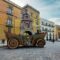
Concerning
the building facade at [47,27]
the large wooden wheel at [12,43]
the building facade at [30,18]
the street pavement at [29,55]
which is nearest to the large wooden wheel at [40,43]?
the large wooden wheel at [12,43]

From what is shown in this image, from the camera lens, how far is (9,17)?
3778cm

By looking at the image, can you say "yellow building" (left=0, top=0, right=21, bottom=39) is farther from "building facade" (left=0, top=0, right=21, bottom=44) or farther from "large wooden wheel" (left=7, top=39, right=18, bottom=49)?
"large wooden wheel" (left=7, top=39, right=18, bottom=49)

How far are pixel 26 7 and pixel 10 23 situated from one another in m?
12.7

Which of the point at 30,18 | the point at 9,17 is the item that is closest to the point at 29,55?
the point at 9,17

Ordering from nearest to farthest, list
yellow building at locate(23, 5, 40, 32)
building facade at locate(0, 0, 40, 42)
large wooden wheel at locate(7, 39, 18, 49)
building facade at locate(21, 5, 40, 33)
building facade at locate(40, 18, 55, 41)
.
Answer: large wooden wheel at locate(7, 39, 18, 49) < building facade at locate(0, 0, 40, 42) < building facade at locate(21, 5, 40, 33) < yellow building at locate(23, 5, 40, 32) < building facade at locate(40, 18, 55, 41)

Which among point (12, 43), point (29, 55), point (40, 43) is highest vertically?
point (12, 43)

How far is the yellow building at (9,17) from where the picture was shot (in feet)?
115

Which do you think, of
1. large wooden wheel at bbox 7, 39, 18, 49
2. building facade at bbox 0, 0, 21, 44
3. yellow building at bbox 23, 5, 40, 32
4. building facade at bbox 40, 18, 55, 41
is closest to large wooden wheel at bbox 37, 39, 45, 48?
large wooden wheel at bbox 7, 39, 18, 49

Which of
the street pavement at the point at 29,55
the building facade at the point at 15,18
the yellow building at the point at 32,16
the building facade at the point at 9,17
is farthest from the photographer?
the yellow building at the point at 32,16

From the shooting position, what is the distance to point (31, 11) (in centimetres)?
5000

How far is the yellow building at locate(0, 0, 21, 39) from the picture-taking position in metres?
35.1

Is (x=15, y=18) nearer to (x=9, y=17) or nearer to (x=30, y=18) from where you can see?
(x=9, y=17)

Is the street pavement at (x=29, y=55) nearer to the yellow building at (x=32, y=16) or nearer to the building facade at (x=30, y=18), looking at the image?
the building facade at (x=30, y=18)

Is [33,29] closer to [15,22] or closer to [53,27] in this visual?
[15,22]
